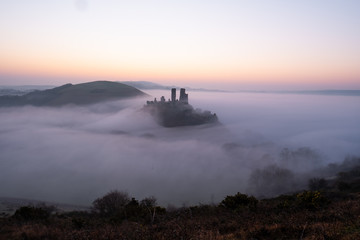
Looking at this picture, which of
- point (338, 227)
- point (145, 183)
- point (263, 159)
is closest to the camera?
point (338, 227)

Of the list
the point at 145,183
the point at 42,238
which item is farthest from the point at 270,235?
the point at 145,183

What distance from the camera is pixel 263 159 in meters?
169

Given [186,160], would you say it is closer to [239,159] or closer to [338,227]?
[239,159]

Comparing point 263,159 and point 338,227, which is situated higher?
point 338,227

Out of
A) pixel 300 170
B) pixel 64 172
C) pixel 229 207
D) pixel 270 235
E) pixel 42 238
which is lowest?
pixel 64 172

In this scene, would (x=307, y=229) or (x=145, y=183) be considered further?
(x=145, y=183)

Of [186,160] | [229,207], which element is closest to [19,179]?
[186,160]

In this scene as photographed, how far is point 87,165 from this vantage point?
17388 centimetres

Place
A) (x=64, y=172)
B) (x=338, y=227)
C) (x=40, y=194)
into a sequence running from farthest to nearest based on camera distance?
(x=64, y=172)
(x=40, y=194)
(x=338, y=227)

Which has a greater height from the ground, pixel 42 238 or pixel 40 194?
pixel 42 238

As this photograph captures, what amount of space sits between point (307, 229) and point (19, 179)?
170 m

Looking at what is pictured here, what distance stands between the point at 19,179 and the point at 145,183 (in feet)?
259

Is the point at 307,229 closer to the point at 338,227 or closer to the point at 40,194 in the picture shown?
the point at 338,227

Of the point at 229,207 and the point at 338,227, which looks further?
the point at 229,207
